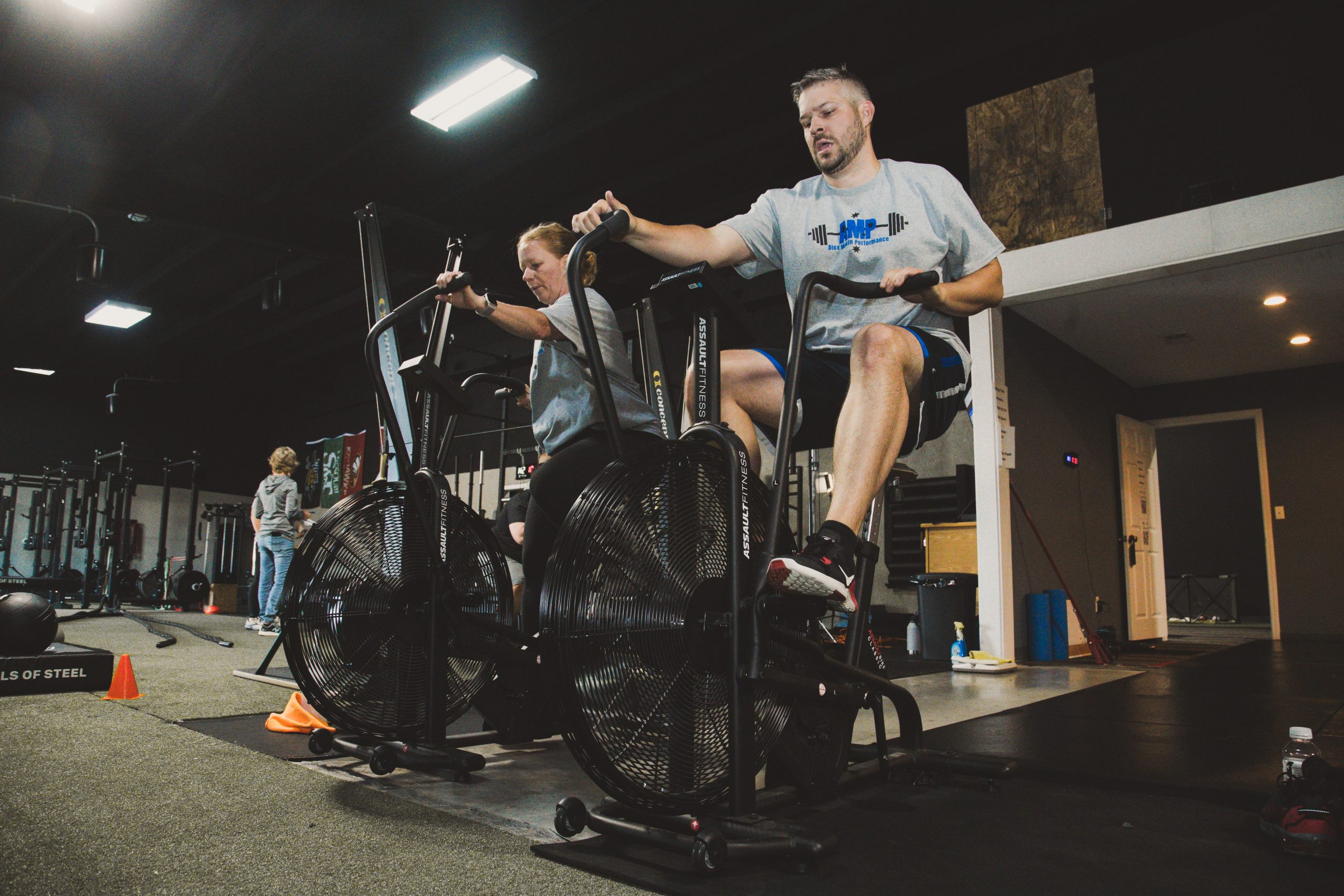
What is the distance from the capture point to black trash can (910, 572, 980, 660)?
18.2 ft

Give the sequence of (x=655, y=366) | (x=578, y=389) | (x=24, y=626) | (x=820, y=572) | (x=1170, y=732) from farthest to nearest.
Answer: (x=24, y=626)
(x=1170, y=732)
(x=578, y=389)
(x=655, y=366)
(x=820, y=572)

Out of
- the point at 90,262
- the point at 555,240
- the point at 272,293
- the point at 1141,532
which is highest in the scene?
the point at 272,293

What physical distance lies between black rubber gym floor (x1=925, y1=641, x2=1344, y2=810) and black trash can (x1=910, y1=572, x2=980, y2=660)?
1267 mm

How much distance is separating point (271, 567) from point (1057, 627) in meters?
6.37

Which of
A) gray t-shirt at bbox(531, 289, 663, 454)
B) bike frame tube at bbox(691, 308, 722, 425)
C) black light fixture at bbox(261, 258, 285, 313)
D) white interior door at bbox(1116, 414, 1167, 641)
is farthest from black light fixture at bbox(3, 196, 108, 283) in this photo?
white interior door at bbox(1116, 414, 1167, 641)

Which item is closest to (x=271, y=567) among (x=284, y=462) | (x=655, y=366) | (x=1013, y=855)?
(x=284, y=462)

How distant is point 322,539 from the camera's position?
202 cm

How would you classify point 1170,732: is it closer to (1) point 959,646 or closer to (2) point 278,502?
(1) point 959,646

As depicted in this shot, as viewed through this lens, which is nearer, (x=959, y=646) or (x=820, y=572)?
(x=820, y=572)

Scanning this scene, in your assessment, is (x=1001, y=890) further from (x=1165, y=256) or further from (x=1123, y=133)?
(x=1123, y=133)

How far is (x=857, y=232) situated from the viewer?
170 cm

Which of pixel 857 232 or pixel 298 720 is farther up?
pixel 857 232

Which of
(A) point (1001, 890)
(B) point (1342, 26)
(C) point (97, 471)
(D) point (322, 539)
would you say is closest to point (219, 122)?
(C) point (97, 471)

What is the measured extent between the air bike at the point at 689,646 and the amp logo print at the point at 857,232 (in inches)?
10.1
